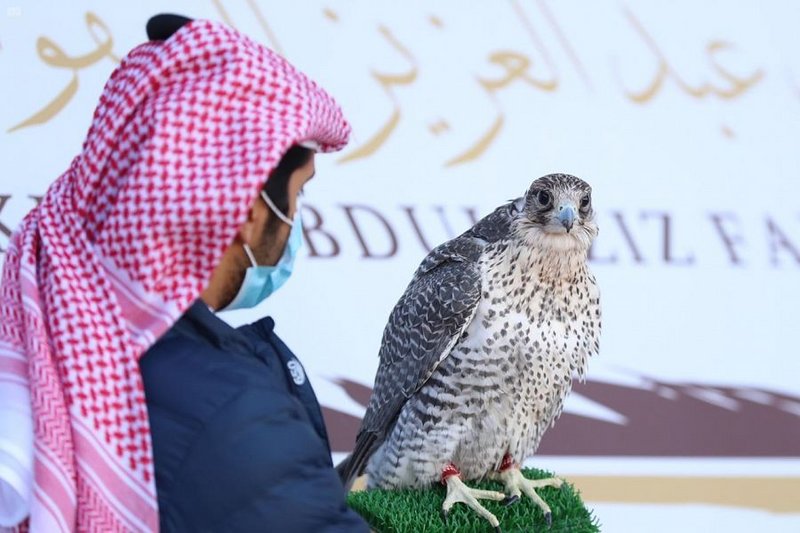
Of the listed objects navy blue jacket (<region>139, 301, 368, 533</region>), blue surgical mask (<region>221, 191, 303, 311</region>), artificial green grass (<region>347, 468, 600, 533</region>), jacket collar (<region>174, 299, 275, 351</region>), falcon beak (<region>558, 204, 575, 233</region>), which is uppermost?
falcon beak (<region>558, 204, 575, 233</region>)

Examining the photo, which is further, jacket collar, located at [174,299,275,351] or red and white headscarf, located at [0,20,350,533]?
jacket collar, located at [174,299,275,351]

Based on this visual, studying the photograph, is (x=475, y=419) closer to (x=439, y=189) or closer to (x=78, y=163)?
(x=78, y=163)

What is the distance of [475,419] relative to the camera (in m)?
1.98

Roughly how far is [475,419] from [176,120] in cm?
113

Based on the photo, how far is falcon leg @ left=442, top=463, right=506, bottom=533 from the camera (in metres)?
1.82

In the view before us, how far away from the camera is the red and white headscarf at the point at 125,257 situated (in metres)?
1.04

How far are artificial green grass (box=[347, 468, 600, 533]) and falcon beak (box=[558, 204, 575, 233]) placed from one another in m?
0.57

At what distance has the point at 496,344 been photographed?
6.27ft

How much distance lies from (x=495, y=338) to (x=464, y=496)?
0.33m

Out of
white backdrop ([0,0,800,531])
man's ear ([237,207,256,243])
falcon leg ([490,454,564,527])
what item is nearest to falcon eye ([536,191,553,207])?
falcon leg ([490,454,564,527])

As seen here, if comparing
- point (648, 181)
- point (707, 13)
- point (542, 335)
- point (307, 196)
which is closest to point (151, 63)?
point (542, 335)

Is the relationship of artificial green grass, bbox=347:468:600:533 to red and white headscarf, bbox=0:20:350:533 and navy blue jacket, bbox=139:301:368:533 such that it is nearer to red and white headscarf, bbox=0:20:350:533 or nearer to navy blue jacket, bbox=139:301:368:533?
navy blue jacket, bbox=139:301:368:533

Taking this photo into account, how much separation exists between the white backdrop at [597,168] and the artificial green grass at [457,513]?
122 cm

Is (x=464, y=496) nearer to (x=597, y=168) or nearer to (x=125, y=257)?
(x=125, y=257)
